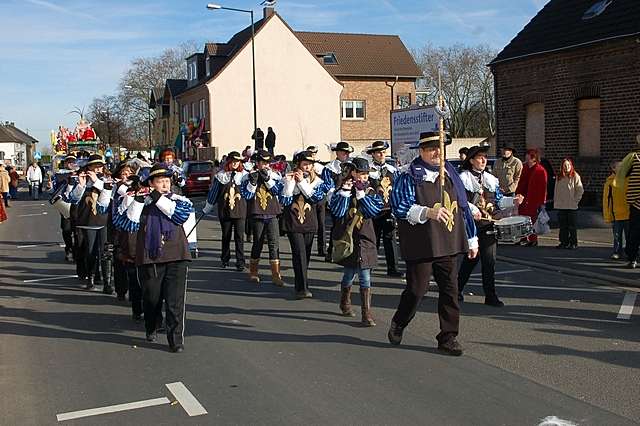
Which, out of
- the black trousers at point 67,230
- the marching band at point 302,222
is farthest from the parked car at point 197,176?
the marching band at point 302,222

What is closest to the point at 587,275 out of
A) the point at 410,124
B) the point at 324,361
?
the point at 324,361

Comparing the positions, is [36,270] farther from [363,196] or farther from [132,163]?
[363,196]

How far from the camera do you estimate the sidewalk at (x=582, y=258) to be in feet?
35.4

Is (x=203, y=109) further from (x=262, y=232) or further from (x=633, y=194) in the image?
(x=633, y=194)

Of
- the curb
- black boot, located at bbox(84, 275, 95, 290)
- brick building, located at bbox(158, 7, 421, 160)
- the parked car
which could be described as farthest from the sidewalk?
brick building, located at bbox(158, 7, 421, 160)

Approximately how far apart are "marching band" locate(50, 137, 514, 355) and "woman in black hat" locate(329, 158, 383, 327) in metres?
0.01

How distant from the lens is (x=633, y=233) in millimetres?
10828

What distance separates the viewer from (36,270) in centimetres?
1329

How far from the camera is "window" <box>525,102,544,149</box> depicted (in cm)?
2183

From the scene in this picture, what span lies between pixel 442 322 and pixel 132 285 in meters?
3.67

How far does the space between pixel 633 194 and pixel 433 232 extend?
5.28m

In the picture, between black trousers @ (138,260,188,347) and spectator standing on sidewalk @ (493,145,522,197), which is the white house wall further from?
black trousers @ (138,260,188,347)

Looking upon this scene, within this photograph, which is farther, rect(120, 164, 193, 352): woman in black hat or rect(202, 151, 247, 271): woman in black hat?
rect(202, 151, 247, 271): woman in black hat

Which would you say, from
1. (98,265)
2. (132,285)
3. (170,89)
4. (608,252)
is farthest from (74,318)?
(170,89)
